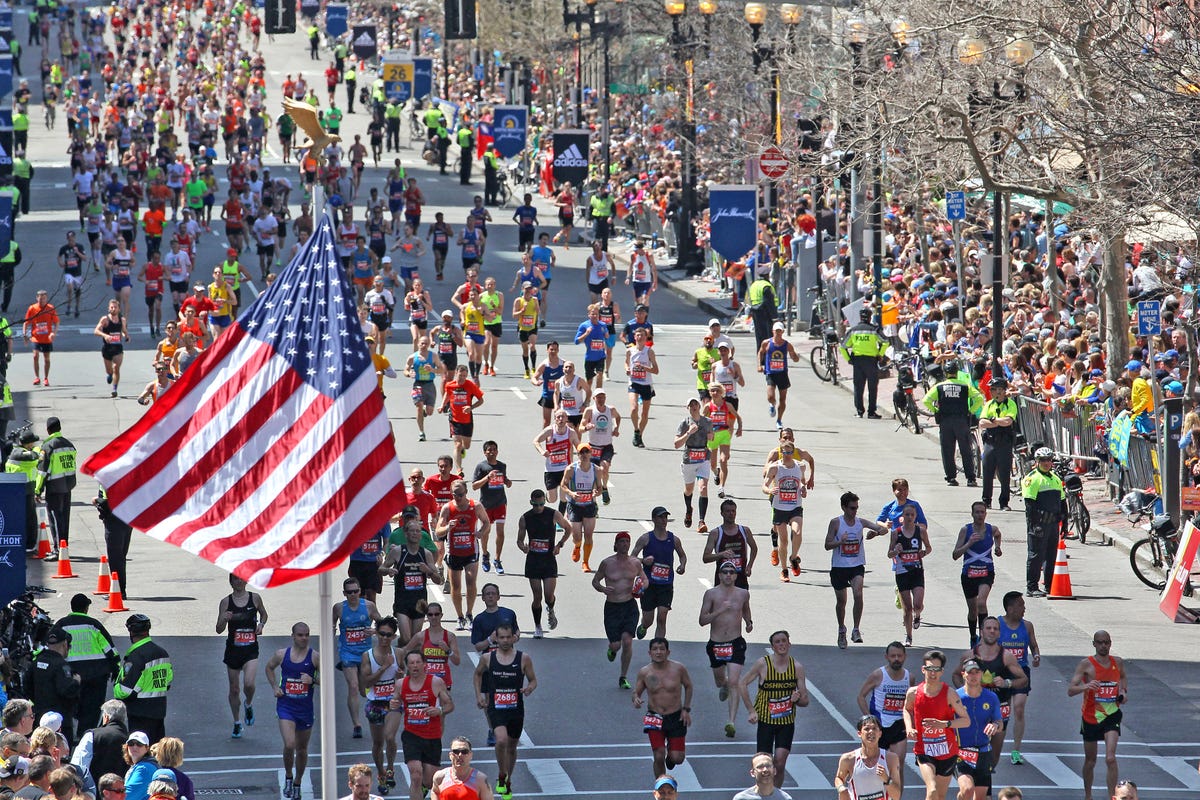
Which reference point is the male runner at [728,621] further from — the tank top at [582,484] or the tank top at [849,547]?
the tank top at [582,484]

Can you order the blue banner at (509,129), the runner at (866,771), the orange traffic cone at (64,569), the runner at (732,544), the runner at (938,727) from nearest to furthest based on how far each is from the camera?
the runner at (866,771)
the runner at (938,727)
the runner at (732,544)
the orange traffic cone at (64,569)
the blue banner at (509,129)

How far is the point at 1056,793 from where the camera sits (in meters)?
17.8

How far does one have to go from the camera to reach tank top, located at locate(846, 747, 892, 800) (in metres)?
16.1

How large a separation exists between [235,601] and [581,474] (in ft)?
18.9

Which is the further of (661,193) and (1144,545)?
(661,193)

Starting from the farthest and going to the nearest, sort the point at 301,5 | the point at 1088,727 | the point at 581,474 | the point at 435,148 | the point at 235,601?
the point at 301,5 < the point at 435,148 < the point at 581,474 < the point at 235,601 < the point at 1088,727

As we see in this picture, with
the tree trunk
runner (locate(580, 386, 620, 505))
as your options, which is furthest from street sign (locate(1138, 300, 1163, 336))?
runner (locate(580, 386, 620, 505))

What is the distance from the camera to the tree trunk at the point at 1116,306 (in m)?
31.9

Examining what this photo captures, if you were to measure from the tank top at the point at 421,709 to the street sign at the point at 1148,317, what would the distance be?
12369 mm

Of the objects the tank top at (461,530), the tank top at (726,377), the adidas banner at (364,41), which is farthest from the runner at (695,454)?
the adidas banner at (364,41)

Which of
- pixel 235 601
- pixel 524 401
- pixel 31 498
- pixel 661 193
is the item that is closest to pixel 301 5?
pixel 661 193

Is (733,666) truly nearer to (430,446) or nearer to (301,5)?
(430,446)

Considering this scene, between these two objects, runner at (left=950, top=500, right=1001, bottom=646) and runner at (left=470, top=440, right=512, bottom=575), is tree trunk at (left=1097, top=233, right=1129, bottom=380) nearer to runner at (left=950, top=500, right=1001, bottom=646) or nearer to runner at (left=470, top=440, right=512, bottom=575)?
runner at (left=950, top=500, right=1001, bottom=646)

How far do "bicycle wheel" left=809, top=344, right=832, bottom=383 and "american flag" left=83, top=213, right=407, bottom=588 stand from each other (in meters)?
26.2
